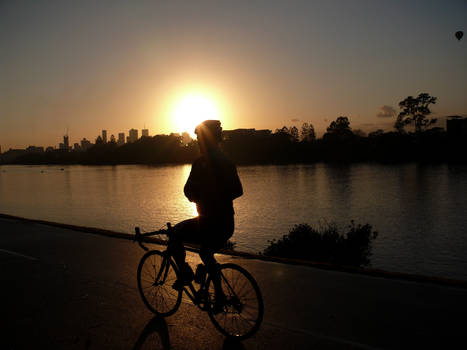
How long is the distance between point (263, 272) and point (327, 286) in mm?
1187

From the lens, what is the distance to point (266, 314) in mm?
4758

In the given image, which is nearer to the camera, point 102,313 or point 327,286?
point 102,313

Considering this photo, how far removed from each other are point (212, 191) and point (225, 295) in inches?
43.5

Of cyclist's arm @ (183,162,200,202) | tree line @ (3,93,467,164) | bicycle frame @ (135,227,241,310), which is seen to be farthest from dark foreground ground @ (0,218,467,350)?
tree line @ (3,93,467,164)

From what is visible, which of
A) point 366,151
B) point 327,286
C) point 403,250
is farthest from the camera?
point 366,151

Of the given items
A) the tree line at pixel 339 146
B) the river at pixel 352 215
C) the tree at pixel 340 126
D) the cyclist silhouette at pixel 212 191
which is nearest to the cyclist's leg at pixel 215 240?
the cyclist silhouette at pixel 212 191

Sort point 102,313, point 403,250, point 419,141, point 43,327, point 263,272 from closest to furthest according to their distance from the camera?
point 43,327 < point 102,313 < point 263,272 < point 403,250 < point 419,141

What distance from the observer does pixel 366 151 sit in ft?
414

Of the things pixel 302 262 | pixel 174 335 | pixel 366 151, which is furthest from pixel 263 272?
pixel 366 151

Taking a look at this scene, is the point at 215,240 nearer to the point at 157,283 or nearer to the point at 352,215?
the point at 157,283

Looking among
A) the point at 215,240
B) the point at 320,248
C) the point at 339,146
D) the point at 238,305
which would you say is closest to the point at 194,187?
the point at 215,240

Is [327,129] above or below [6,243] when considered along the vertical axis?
above

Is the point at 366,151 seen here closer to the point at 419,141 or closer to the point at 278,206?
the point at 419,141

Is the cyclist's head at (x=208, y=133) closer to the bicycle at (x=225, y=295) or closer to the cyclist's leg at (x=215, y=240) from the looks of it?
A: the cyclist's leg at (x=215, y=240)
